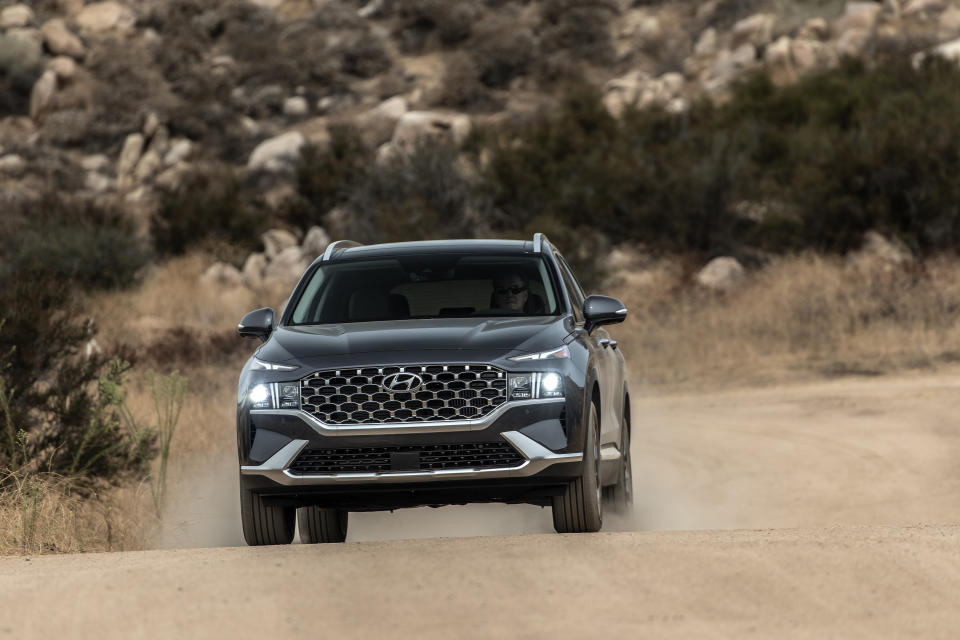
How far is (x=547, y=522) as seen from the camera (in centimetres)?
1128

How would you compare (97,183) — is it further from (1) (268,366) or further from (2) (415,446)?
(2) (415,446)

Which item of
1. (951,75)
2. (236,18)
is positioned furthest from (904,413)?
(236,18)

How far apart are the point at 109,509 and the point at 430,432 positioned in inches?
190

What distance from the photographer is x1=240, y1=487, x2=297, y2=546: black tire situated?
7992 millimetres

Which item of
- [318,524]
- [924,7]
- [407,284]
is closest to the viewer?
[318,524]

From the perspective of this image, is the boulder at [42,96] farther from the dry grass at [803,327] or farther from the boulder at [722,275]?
A: the dry grass at [803,327]

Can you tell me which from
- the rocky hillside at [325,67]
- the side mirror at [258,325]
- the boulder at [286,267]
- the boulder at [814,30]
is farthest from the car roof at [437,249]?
the boulder at [814,30]

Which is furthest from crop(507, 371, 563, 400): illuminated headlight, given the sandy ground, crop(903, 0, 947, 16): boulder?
crop(903, 0, 947, 16): boulder

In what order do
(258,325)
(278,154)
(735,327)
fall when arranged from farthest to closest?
1. (278,154)
2. (735,327)
3. (258,325)

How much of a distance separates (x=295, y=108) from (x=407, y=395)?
50.3m

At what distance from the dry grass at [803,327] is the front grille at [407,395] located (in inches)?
536

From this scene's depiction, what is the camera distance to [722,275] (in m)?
28.5

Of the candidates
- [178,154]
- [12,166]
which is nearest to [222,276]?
[178,154]

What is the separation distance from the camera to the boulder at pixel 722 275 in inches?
1113
